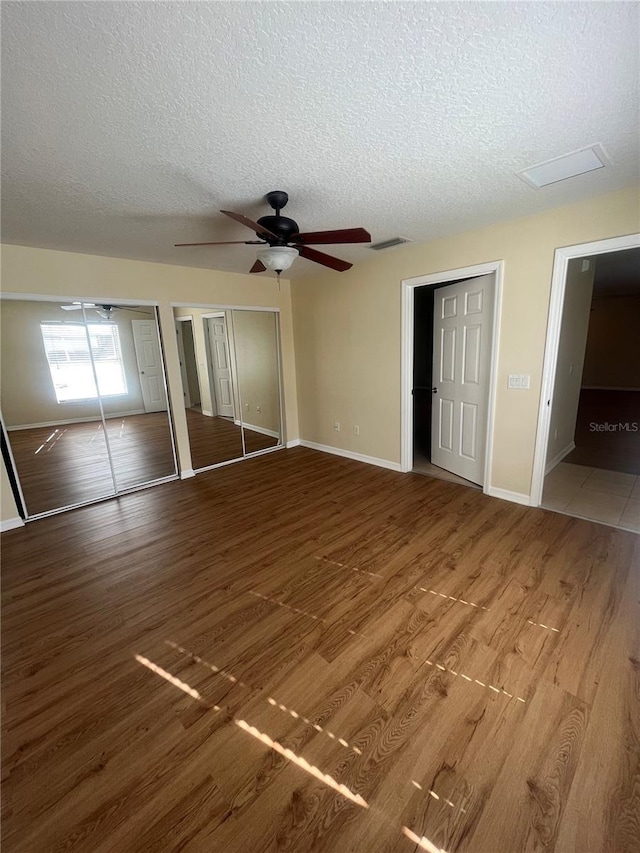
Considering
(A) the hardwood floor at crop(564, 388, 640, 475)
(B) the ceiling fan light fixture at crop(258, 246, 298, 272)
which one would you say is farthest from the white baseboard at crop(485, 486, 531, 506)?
(B) the ceiling fan light fixture at crop(258, 246, 298, 272)

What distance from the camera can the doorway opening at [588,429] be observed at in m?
3.10

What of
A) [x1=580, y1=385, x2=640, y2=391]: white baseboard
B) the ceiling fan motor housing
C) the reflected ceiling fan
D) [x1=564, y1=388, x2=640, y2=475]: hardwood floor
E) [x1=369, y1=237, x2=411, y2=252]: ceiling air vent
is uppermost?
[x1=369, y1=237, x2=411, y2=252]: ceiling air vent

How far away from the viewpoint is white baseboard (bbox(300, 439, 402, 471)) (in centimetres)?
430

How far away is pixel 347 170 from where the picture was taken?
1.99 metres

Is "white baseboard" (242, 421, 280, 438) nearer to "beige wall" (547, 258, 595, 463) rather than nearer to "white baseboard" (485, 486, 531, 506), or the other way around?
"white baseboard" (485, 486, 531, 506)

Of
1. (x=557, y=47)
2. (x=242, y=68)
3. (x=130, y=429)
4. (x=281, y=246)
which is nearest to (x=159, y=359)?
(x=130, y=429)

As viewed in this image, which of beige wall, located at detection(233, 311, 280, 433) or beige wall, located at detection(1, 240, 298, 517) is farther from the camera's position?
beige wall, located at detection(233, 311, 280, 433)

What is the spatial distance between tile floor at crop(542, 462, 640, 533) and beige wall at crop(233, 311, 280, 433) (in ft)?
12.1

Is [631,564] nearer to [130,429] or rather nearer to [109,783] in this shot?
[109,783]

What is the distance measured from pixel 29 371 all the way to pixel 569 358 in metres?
5.69

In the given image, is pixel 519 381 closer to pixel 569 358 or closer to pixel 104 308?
pixel 569 358

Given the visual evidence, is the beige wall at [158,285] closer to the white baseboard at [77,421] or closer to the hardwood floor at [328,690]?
the white baseboard at [77,421]

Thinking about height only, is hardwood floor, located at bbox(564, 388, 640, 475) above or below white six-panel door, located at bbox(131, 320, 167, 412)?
below

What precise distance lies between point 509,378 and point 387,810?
306 centimetres
